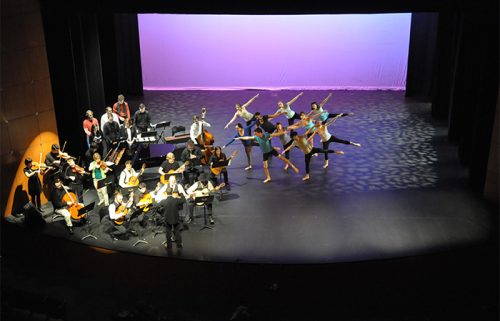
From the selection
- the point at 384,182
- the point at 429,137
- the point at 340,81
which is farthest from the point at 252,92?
the point at 384,182

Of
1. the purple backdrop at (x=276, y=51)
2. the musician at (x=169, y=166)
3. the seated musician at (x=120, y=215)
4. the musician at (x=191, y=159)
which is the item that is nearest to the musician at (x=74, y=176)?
the seated musician at (x=120, y=215)

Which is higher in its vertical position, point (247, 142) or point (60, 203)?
point (247, 142)

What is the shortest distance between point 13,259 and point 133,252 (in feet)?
7.31

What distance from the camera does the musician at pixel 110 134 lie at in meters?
11.8

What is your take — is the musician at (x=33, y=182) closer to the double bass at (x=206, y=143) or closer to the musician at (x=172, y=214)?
the musician at (x=172, y=214)

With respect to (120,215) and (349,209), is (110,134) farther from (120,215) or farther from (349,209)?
(349,209)

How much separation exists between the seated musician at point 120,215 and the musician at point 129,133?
9.17 ft

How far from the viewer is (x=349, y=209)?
9930 mm

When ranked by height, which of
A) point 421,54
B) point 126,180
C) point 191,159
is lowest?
point 126,180

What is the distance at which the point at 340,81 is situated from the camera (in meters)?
18.0

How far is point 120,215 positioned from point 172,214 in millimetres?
975

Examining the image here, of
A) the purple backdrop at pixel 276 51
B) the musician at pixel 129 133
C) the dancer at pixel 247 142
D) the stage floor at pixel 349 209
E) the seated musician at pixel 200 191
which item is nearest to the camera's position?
the stage floor at pixel 349 209

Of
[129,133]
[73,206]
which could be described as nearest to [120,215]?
[73,206]

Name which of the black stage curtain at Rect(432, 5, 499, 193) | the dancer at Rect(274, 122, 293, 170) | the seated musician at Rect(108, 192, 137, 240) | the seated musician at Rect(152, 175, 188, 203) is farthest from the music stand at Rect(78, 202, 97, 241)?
the black stage curtain at Rect(432, 5, 499, 193)
